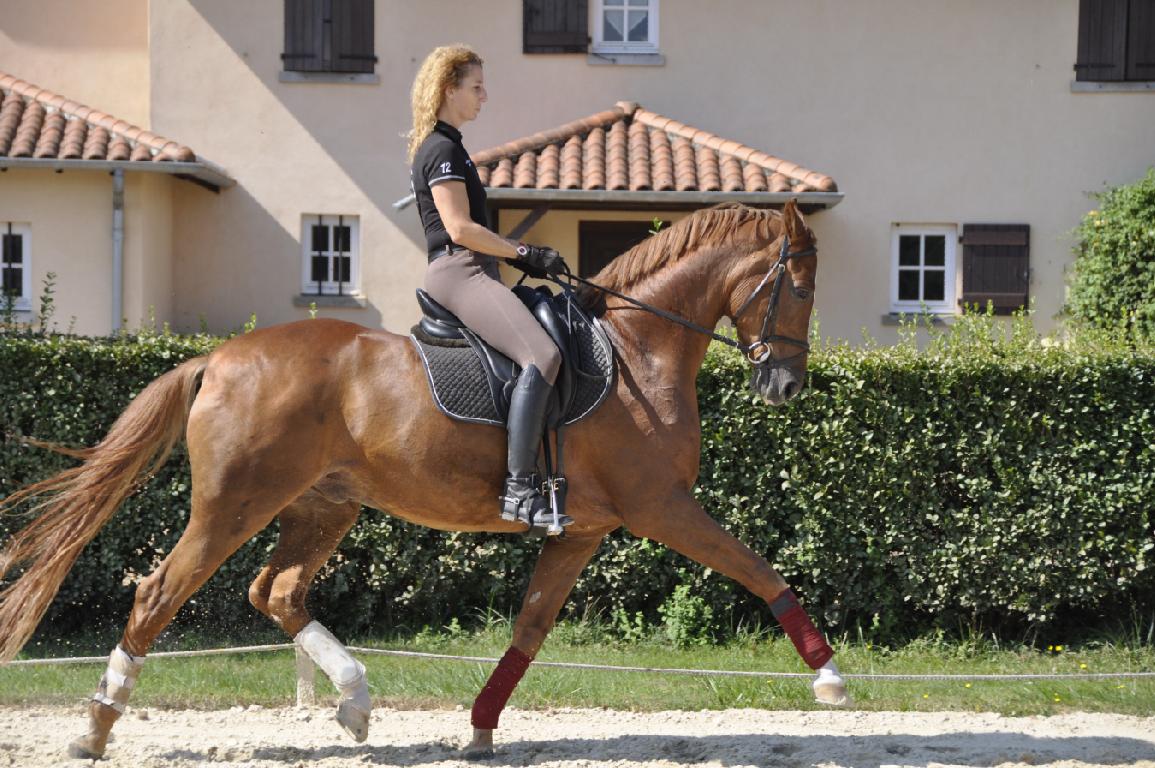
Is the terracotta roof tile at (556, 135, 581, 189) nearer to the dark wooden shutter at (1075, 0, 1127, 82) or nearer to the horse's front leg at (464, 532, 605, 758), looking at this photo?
the dark wooden shutter at (1075, 0, 1127, 82)

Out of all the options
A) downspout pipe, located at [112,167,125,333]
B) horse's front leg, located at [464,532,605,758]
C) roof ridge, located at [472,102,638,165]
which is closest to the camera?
horse's front leg, located at [464,532,605,758]

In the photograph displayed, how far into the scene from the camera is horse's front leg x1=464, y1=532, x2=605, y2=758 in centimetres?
568

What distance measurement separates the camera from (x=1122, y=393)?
7.95 metres

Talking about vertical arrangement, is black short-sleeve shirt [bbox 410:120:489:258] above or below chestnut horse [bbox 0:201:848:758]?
above

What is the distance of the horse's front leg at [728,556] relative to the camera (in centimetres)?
524

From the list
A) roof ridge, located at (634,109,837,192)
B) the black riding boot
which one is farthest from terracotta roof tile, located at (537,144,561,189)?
the black riding boot

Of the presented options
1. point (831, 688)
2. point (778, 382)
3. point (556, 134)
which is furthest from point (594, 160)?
point (831, 688)

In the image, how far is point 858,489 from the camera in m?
8.06

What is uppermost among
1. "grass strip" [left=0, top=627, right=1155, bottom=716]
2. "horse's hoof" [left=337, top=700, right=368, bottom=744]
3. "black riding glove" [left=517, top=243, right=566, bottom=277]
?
"black riding glove" [left=517, top=243, right=566, bottom=277]

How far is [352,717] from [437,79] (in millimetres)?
2770

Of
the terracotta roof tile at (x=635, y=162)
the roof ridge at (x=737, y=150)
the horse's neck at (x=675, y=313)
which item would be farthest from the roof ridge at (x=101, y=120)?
the horse's neck at (x=675, y=313)

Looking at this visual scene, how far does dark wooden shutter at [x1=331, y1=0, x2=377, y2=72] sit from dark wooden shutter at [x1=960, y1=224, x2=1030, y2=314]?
24.8ft

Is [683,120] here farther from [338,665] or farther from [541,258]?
[338,665]

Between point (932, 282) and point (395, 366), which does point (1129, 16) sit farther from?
point (395, 366)
